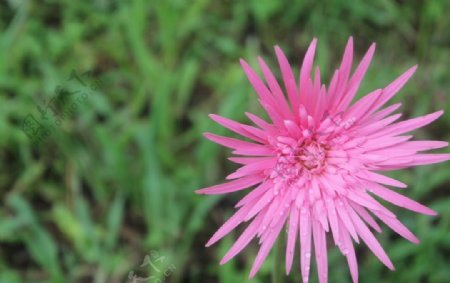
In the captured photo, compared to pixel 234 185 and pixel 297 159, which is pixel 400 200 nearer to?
pixel 297 159

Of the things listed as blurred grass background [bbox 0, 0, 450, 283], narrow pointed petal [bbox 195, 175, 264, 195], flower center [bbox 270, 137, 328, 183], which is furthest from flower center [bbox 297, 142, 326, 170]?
blurred grass background [bbox 0, 0, 450, 283]

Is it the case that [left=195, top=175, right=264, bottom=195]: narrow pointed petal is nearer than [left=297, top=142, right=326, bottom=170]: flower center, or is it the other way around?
[left=195, top=175, right=264, bottom=195]: narrow pointed petal

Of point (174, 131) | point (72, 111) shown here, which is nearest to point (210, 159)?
point (174, 131)

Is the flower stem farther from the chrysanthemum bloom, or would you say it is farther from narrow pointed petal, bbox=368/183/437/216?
narrow pointed petal, bbox=368/183/437/216

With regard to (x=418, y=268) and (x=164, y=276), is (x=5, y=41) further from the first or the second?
(x=418, y=268)

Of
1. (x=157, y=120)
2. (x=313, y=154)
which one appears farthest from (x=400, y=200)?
(x=157, y=120)

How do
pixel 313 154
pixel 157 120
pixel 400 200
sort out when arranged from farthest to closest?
pixel 157 120
pixel 313 154
pixel 400 200
